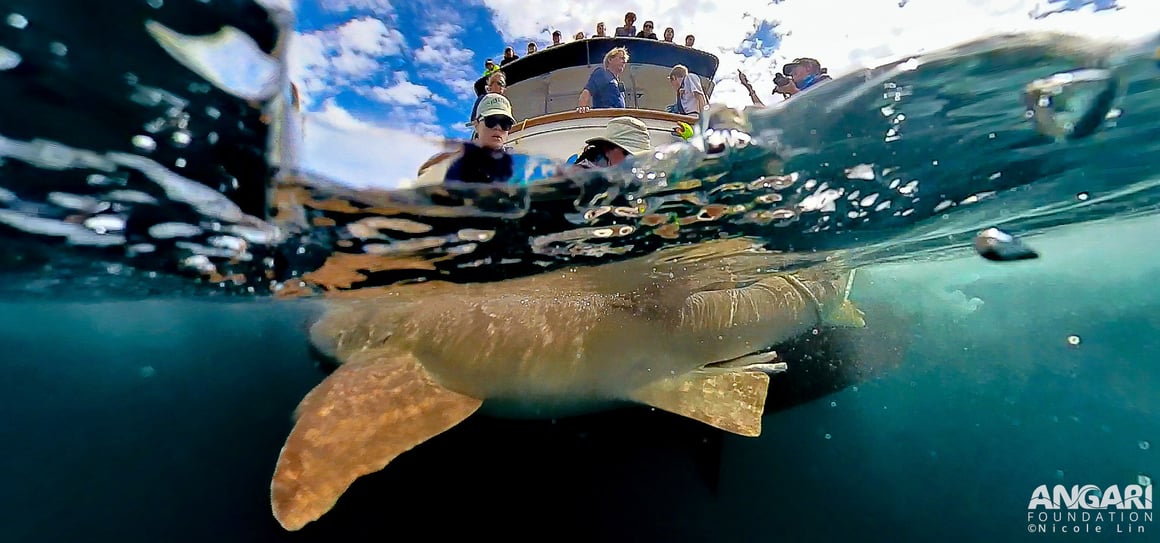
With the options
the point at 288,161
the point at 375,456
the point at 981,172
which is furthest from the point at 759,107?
the point at 375,456

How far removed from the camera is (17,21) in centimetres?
253

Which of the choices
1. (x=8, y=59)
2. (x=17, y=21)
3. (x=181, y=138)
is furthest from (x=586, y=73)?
(x=17, y=21)

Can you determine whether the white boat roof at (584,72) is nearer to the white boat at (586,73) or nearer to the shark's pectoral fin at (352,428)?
the white boat at (586,73)

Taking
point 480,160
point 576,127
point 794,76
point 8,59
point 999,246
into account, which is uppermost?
point 576,127

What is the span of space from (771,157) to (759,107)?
0.66 m

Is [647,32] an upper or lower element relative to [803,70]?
upper

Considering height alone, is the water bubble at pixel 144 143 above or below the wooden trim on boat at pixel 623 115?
below

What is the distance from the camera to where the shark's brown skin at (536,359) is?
4058 millimetres

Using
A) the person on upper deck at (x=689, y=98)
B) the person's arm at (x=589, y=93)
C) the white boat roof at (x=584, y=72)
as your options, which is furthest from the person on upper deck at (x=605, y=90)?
the white boat roof at (x=584, y=72)

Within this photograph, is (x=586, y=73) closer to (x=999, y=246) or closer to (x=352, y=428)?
(x=999, y=246)

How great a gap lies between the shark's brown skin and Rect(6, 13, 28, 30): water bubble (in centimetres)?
288

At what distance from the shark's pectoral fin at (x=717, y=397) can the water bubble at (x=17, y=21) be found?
4.87 metres

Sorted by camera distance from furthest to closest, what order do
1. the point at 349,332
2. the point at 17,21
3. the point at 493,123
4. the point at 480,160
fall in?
the point at 349,332 < the point at 493,123 < the point at 480,160 < the point at 17,21

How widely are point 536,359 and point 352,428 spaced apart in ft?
6.03
